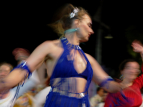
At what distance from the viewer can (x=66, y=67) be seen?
5.89 feet

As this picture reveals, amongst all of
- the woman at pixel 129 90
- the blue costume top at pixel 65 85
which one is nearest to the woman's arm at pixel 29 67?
the blue costume top at pixel 65 85

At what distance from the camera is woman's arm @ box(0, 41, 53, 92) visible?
1.60 m

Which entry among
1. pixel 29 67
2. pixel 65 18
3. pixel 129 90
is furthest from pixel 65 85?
pixel 129 90

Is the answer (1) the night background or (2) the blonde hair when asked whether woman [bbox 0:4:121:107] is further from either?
(1) the night background

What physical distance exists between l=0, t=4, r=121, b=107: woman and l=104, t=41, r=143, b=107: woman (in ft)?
2.66

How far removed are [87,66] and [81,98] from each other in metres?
0.29

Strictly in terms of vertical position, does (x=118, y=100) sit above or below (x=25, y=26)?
above

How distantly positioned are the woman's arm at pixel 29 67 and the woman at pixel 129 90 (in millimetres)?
1313

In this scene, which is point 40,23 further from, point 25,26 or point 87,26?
point 87,26

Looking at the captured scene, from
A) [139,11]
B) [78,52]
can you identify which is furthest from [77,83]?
[139,11]

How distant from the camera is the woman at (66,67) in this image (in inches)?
67.9

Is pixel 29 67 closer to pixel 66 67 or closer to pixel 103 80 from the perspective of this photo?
pixel 66 67

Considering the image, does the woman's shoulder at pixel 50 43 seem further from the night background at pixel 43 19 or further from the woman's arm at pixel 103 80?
the night background at pixel 43 19

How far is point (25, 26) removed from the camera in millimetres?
9906
